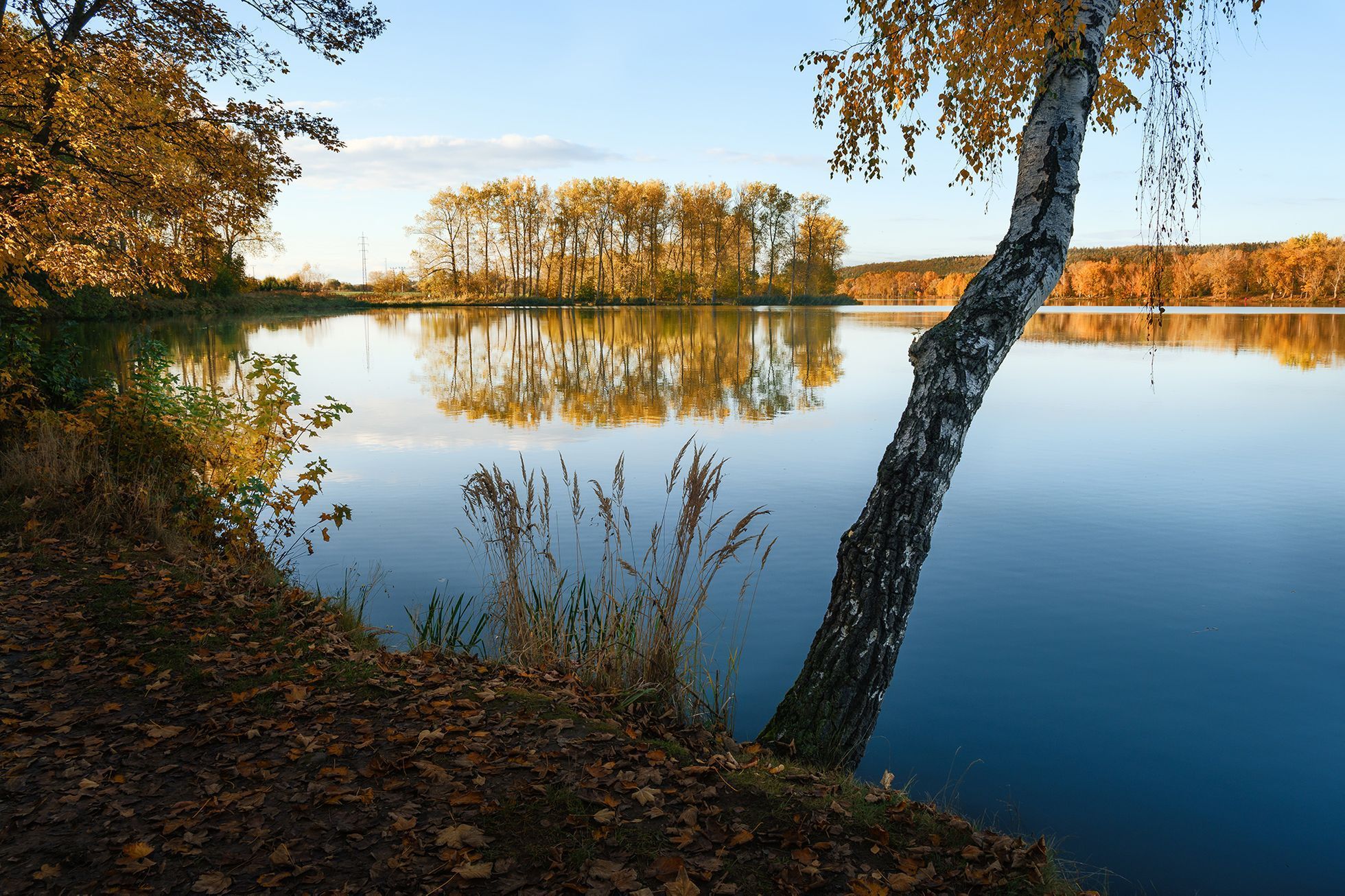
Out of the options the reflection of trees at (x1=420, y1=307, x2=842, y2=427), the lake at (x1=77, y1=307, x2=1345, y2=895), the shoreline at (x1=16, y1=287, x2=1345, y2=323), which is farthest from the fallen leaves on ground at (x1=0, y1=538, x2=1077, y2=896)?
the shoreline at (x1=16, y1=287, x2=1345, y2=323)

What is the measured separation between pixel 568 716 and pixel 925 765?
7.55 ft

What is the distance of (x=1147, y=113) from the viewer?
4.56m

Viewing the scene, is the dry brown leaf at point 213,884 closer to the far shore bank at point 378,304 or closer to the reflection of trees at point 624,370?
the reflection of trees at point 624,370

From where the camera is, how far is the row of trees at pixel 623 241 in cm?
7044

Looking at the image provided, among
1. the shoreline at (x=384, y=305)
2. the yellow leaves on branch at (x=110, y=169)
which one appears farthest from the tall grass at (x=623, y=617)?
the shoreline at (x=384, y=305)

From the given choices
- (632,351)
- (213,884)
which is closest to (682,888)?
(213,884)

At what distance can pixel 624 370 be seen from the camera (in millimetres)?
23234

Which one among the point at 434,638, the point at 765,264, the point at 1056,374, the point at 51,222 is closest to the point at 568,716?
the point at 434,638

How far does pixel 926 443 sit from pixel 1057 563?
14.5 feet

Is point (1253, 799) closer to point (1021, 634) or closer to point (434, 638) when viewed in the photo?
point (1021, 634)

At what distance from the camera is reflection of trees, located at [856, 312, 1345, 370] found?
29016mm

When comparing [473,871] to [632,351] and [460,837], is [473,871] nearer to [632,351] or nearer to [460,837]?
[460,837]

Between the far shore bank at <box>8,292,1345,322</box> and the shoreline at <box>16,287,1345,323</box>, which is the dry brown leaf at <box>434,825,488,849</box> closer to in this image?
the far shore bank at <box>8,292,1345,322</box>

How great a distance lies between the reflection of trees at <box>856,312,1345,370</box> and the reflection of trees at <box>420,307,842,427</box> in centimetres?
901
